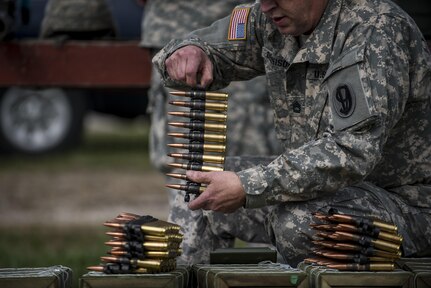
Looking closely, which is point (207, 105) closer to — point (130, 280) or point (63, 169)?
point (130, 280)

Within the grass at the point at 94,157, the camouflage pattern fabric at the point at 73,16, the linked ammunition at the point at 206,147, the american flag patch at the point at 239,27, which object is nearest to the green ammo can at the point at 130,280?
the linked ammunition at the point at 206,147

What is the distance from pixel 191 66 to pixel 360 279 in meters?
1.31

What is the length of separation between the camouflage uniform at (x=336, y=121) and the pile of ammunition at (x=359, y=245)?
0.61 ft

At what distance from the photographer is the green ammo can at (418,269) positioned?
4.86m

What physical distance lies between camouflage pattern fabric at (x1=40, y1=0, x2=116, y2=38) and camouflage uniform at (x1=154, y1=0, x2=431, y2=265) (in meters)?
2.78

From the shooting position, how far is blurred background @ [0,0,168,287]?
8797 millimetres

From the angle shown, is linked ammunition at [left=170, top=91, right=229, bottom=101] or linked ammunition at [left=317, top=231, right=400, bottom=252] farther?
linked ammunition at [left=170, top=91, right=229, bottom=101]

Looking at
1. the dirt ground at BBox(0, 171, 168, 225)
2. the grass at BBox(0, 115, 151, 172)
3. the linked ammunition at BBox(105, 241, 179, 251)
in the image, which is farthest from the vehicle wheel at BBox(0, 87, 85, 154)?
the linked ammunition at BBox(105, 241, 179, 251)

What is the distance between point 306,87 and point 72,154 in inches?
425

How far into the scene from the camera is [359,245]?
5.07 m

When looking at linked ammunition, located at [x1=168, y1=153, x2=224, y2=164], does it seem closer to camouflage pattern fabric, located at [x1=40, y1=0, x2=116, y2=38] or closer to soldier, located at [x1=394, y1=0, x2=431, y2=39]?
soldier, located at [x1=394, y1=0, x2=431, y2=39]

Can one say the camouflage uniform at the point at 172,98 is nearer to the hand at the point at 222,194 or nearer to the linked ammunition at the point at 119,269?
Answer: the hand at the point at 222,194

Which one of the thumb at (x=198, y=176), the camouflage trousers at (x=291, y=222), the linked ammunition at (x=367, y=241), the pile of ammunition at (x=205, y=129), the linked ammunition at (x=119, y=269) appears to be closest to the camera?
the linked ammunition at (x=119, y=269)

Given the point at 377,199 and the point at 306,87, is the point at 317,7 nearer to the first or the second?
the point at 306,87
